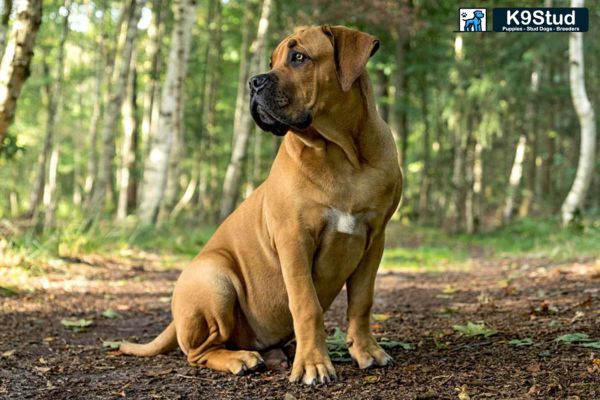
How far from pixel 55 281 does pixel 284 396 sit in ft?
17.7

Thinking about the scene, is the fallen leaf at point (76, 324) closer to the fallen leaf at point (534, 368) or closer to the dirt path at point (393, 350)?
the dirt path at point (393, 350)

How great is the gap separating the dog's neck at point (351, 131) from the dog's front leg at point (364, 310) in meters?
0.55

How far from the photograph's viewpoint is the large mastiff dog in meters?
3.68

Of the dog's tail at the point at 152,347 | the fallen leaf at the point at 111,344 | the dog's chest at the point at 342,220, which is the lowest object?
the fallen leaf at the point at 111,344

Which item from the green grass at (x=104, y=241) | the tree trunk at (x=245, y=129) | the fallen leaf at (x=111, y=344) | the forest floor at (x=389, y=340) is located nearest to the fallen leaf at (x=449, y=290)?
the forest floor at (x=389, y=340)

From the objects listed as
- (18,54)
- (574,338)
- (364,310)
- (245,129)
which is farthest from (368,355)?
(245,129)

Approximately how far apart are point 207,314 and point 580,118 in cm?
1165

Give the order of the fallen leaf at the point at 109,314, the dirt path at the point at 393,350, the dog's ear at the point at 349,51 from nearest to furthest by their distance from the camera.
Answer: the dirt path at the point at 393,350 → the dog's ear at the point at 349,51 → the fallen leaf at the point at 109,314

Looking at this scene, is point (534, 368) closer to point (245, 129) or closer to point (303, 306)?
point (303, 306)

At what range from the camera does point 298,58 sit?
3.75 meters

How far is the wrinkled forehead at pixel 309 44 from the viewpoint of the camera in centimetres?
374

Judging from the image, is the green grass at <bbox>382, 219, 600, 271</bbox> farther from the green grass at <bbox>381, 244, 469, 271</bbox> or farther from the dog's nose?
the dog's nose

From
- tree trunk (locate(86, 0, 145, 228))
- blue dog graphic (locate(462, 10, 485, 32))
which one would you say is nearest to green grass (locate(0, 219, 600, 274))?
tree trunk (locate(86, 0, 145, 228))

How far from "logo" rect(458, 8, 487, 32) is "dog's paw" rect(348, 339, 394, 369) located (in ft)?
13.7
